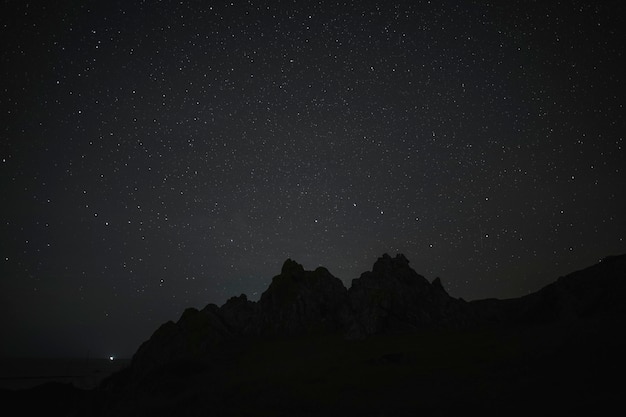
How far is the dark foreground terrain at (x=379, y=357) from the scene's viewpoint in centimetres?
1830

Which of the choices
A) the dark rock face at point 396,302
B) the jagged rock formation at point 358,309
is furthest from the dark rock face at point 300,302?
the dark rock face at point 396,302

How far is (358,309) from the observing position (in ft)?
153

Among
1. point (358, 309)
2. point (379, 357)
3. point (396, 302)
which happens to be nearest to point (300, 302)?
point (358, 309)

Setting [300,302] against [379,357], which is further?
[300,302]

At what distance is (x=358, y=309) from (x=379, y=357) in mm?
16592

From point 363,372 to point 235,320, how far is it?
27897mm

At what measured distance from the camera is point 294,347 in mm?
41438

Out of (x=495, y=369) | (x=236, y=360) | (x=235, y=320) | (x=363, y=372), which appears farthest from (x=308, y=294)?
(x=495, y=369)

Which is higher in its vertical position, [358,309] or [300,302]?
[300,302]

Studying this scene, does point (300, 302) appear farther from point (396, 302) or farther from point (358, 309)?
point (396, 302)

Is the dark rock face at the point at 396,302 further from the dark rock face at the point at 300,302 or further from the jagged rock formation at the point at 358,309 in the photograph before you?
the dark rock face at the point at 300,302

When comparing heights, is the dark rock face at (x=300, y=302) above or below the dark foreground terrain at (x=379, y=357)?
above

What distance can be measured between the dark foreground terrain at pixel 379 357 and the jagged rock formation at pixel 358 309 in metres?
0.16

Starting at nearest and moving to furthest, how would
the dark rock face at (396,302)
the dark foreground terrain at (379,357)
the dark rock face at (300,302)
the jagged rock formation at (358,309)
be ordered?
1. the dark foreground terrain at (379,357)
2. the jagged rock formation at (358,309)
3. the dark rock face at (396,302)
4. the dark rock face at (300,302)
